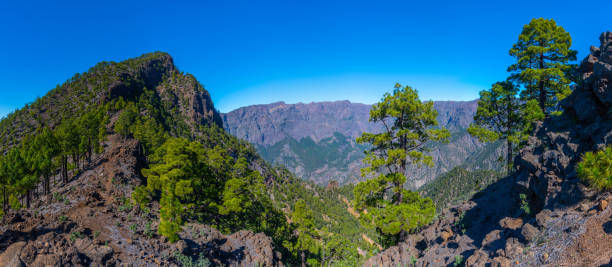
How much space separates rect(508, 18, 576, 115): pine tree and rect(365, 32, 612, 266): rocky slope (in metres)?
5.05

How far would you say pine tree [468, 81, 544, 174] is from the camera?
21734 millimetres

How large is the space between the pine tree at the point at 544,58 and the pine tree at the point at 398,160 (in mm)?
9868

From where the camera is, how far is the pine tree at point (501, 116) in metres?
21.7

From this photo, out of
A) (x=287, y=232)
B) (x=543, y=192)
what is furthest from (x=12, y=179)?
(x=543, y=192)

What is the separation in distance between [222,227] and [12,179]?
25.1 m

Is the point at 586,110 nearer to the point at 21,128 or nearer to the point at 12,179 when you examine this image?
the point at 12,179

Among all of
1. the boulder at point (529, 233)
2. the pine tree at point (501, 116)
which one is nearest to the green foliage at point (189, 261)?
the boulder at point (529, 233)

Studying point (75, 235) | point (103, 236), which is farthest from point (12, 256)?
point (103, 236)

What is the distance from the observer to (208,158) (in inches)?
1204

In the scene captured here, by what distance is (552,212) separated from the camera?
34.0 feet

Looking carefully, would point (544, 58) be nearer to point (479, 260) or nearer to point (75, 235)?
point (479, 260)

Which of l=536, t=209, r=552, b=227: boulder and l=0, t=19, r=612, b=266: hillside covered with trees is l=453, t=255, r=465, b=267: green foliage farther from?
l=536, t=209, r=552, b=227: boulder

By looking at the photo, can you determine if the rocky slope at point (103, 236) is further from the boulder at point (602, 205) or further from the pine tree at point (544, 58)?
the pine tree at point (544, 58)

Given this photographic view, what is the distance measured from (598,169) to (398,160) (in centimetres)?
822
